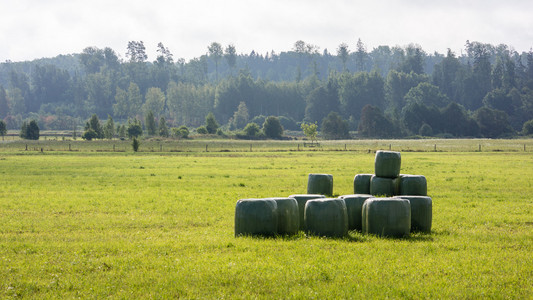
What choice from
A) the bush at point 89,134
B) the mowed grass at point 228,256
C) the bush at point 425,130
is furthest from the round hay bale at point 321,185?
the bush at point 425,130

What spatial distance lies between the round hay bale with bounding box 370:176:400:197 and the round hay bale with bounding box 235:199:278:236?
6484 millimetres

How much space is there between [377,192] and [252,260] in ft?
29.5

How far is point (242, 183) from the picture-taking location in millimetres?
31109

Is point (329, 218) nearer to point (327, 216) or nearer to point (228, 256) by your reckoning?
point (327, 216)

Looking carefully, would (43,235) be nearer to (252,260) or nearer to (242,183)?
(252,260)

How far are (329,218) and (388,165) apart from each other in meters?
6.13

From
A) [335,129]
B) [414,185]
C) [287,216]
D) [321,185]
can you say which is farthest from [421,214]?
[335,129]

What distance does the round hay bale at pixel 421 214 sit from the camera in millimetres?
15570

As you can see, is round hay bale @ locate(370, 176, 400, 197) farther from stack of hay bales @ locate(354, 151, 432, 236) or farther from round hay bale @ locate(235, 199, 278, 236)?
round hay bale @ locate(235, 199, 278, 236)

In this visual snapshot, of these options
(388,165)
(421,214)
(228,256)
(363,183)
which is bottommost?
(228,256)

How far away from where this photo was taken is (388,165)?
64.8 ft

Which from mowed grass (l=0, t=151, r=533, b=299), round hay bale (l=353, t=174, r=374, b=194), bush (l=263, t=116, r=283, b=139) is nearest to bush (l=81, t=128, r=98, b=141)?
bush (l=263, t=116, r=283, b=139)

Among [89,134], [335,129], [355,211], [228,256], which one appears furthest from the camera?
[335,129]

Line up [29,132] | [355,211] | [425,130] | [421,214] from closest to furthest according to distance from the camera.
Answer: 1. [421,214]
2. [355,211]
3. [29,132]
4. [425,130]
